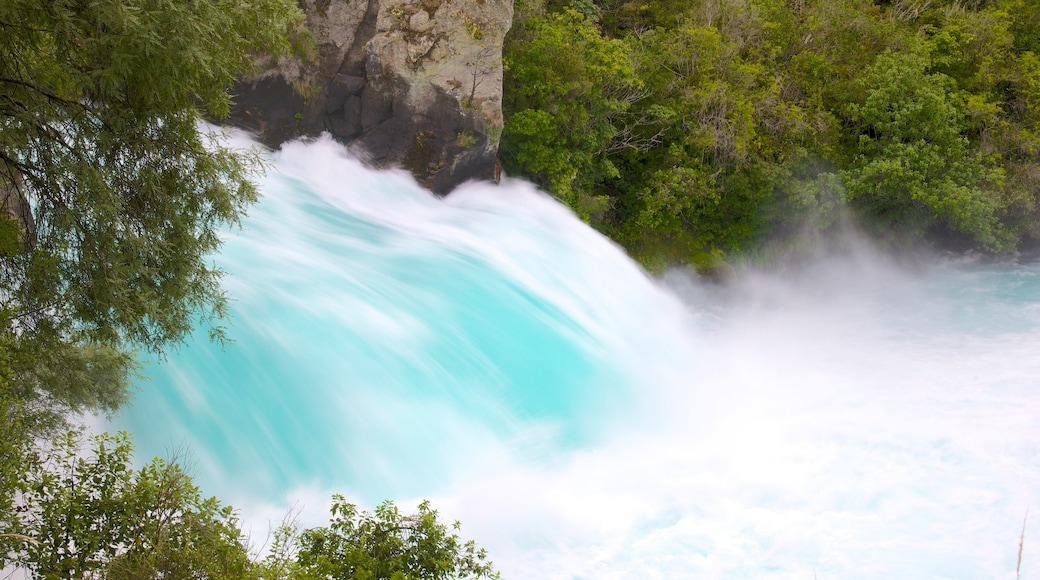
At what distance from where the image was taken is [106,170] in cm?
973

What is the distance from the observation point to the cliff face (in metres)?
18.8

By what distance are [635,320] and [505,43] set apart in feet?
20.8

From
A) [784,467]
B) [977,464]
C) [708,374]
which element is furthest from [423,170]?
[977,464]

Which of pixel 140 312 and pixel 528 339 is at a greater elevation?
pixel 528 339

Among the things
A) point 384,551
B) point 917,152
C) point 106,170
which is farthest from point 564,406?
point 917,152

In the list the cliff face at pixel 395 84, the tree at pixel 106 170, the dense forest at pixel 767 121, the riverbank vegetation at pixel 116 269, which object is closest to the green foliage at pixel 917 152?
the dense forest at pixel 767 121

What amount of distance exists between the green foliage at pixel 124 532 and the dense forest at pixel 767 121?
42.7ft

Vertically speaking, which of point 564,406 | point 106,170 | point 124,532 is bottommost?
point 124,532

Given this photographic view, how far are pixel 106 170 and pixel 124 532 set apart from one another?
380cm

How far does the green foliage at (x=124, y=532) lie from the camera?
24.8 ft

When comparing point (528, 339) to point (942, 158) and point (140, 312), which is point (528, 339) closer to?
point (140, 312)

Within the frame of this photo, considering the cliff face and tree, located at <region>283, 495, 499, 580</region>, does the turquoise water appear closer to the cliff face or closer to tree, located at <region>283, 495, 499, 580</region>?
the cliff face

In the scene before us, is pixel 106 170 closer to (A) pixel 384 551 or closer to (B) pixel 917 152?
(A) pixel 384 551

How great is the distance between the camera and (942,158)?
2139 cm
